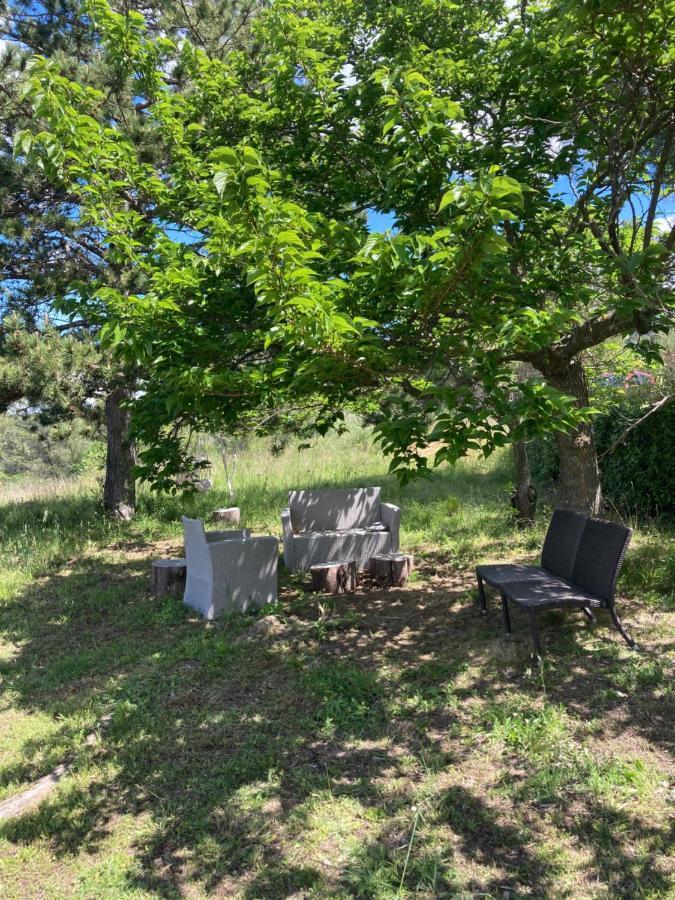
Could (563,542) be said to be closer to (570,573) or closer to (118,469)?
(570,573)

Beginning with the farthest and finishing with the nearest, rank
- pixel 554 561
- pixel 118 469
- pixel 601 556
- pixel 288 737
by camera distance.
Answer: pixel 118 469 → pixel 554 561 → pixel 601 556 → pixel 288 737

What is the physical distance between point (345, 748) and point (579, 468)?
3.49 m

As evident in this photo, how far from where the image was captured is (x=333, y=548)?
7609 millimetres

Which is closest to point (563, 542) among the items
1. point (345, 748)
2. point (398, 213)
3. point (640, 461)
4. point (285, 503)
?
point (345, 748)

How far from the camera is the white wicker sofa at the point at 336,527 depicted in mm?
7617

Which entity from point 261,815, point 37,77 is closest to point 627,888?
point 261,815

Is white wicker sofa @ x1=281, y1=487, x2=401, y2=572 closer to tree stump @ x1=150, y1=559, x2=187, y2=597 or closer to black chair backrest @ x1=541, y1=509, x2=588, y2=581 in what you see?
tree stump @ x1=150, y1=559, x2=187, y2=597

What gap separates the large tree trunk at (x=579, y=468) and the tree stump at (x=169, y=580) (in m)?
4.22

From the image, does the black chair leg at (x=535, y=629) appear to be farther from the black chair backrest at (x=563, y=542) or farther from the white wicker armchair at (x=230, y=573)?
the white wicker armchair at (x=230, y=573)

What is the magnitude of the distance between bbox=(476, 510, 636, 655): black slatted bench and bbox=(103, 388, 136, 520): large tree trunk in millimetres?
7644

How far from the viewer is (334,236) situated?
3.83 meters

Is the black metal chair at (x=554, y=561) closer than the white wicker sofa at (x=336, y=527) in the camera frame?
Yes

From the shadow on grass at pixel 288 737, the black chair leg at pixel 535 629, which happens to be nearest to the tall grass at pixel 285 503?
the shadow on grass at pixel 288 737

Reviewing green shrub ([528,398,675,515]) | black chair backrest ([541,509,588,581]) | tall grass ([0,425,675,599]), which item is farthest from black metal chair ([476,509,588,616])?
green shrub ([528,398,675,515])
